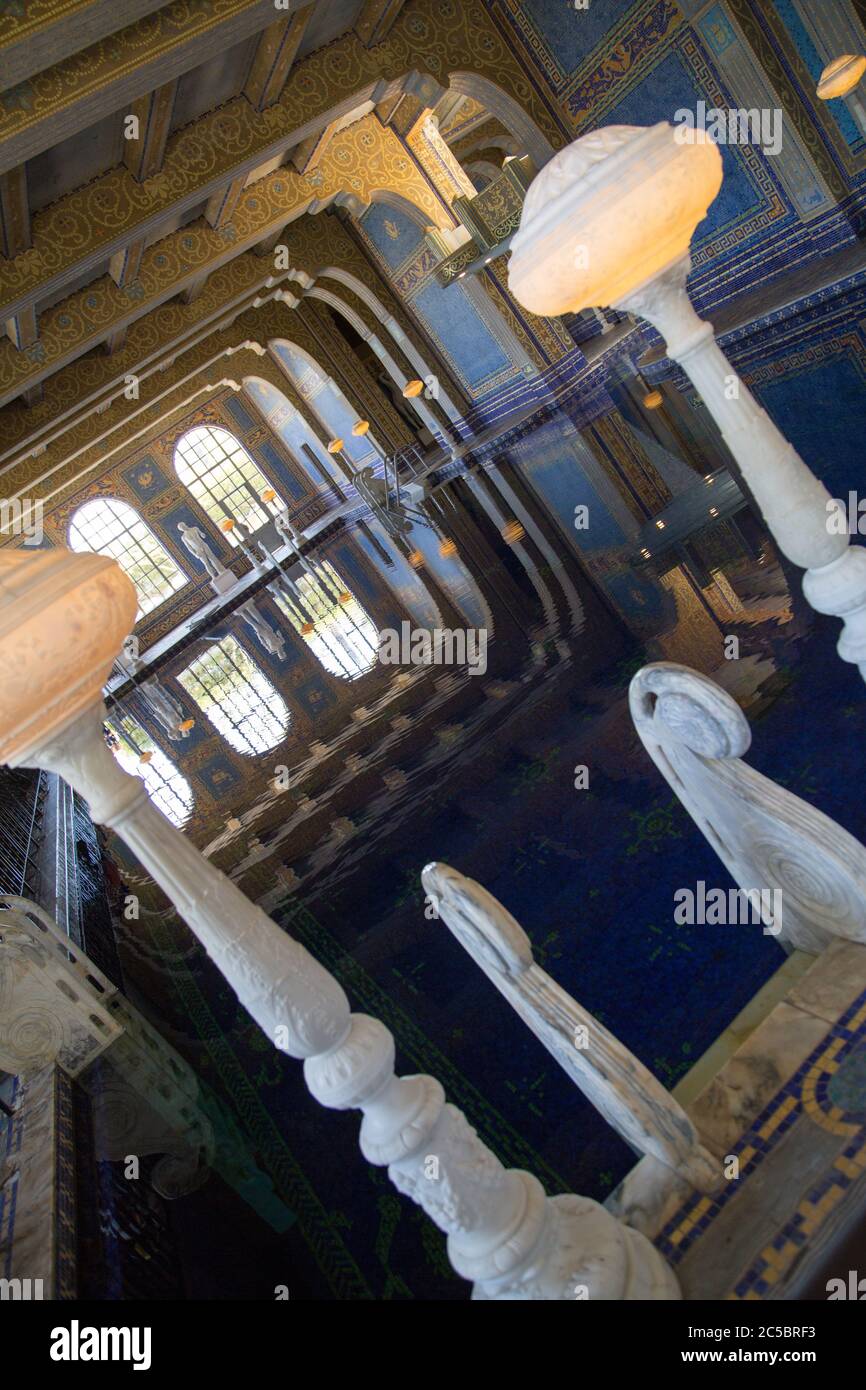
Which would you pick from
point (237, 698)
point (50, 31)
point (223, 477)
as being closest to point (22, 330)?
point (237, 698)

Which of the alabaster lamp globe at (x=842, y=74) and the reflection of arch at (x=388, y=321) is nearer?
the alabaster lamp globe at (x=842, y=74)

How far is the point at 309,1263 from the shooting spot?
6.50 ft

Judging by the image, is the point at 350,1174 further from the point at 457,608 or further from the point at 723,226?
the point at 723,226

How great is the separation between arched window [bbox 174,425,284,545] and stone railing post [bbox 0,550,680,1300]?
56.0 ft

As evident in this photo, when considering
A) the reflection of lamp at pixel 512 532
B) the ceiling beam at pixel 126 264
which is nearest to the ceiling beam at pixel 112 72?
the ceiling beam at pixel 126 264

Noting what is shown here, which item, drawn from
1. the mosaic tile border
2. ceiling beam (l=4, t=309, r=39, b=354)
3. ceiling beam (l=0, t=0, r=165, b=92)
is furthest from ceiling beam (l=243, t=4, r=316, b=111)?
the mosaic tile border

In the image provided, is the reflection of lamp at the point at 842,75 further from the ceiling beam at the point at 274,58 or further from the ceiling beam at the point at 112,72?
the ceiling beam at the point at 112,72

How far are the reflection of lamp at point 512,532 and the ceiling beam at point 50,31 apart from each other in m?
3.92

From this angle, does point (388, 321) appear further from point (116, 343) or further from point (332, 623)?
point (332, 623)

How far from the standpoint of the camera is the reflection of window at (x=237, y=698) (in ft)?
23.1

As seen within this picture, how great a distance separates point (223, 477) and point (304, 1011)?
18.0 metres

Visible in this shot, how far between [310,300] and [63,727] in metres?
14.5

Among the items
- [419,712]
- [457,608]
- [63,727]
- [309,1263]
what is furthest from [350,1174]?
[457,608]

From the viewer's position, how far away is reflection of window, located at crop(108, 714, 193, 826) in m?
6.37
